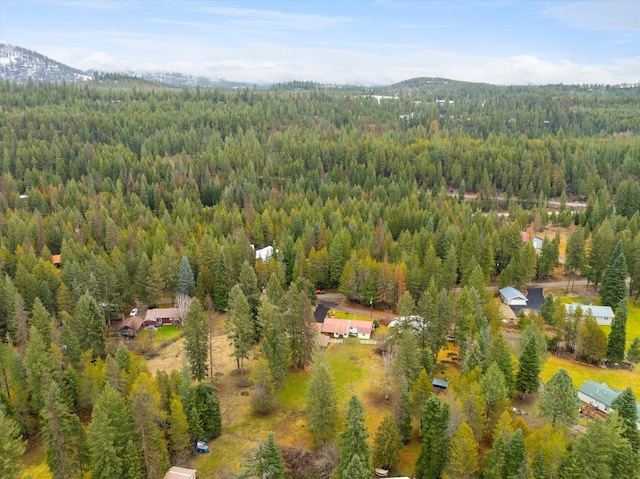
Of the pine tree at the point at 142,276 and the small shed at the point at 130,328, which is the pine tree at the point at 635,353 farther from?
the pine tree at the point at 142,276

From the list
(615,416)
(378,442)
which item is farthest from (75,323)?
(615,416)

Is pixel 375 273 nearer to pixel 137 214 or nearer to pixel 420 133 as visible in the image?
pixel 137 214

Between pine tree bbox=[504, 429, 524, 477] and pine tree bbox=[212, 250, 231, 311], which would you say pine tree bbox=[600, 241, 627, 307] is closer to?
pine tree bbox=[504, 429, 524, 477]

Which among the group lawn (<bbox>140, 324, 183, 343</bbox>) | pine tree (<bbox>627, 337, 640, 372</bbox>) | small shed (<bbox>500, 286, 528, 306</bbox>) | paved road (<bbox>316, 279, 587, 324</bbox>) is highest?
pine tree (<bbox>627, 337, 640, 372</bbox>)

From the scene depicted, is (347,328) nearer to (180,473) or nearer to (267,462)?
(267,462)

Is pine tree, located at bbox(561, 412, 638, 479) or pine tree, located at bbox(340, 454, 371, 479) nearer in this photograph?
pine tree, located at bbox(561, 412, 638, 479)

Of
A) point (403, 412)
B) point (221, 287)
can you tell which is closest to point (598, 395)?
point (403, 412)

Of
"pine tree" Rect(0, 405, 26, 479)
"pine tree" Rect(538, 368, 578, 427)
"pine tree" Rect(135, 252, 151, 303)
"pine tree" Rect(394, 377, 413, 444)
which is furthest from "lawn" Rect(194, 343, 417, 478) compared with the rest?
"pine tree" Rect(135, 252, 151, 303)
